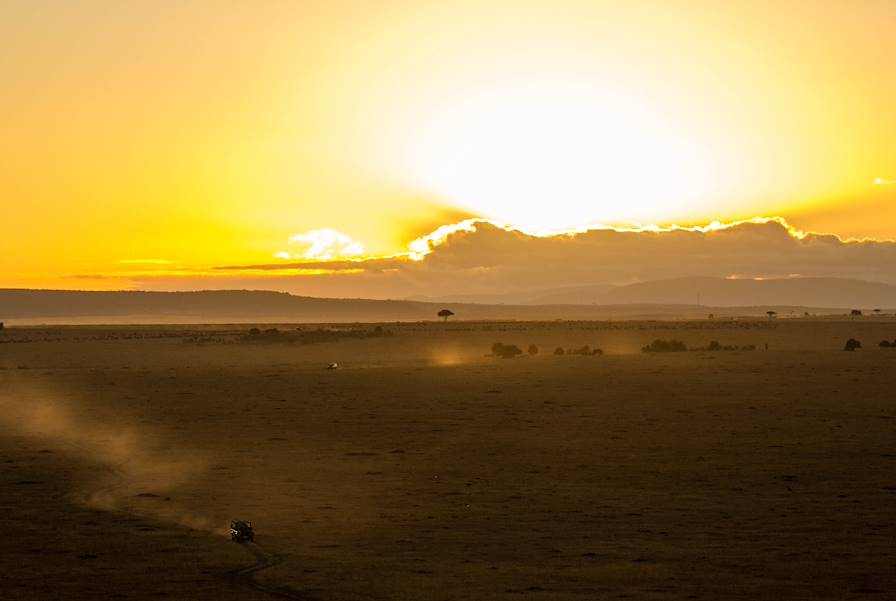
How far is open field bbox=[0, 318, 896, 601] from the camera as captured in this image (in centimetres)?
1231

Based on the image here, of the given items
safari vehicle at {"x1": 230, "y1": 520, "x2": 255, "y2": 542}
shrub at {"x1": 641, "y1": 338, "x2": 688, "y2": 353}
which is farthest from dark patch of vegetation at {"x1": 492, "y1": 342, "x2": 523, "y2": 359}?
safari vehicle at {"x1": 230, "y1": 520, "x2": 255, "y2": 542}

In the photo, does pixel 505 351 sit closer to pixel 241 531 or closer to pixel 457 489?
pixel 457 489

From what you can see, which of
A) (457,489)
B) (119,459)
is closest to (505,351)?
(119,459)

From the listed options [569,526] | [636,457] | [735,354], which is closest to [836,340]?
[735,354]

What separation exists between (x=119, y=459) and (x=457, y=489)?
7.46m

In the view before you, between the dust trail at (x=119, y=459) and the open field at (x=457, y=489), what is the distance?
9 centimetres

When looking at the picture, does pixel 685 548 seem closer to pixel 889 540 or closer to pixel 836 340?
pixel 889 540

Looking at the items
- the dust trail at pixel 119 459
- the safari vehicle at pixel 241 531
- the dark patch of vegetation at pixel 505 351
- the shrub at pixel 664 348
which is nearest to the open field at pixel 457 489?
the dust trail at pixel 119 459

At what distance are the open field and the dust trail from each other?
89mm

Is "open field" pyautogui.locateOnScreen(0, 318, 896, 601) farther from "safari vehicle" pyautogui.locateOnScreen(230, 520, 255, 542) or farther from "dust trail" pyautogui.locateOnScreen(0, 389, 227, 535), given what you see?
"safari vehicle" pyautogui.locateOnScreen(230, 520, 255, 542)

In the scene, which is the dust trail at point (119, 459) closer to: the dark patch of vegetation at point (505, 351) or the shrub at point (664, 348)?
the dark patch of vegetation at point (505, 351)

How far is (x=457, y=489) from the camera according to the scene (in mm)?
18109

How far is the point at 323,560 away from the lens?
43.4ft

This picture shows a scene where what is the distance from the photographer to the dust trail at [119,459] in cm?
1681
